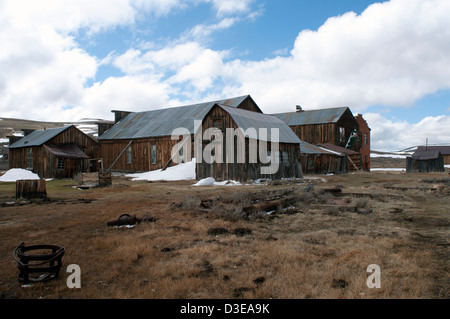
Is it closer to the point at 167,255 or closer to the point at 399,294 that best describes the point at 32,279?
the point at 167,255

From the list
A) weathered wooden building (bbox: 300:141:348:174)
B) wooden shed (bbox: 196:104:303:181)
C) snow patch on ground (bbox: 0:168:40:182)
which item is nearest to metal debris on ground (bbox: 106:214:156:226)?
wooden shed (bbox: 196:104:303:181)

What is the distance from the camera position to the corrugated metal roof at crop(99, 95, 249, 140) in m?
31.5

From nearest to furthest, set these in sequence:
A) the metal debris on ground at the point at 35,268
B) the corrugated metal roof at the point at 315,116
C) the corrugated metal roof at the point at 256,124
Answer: the metal debris on ground at the point at 35,268, the corrugated metal roof at the point at 256,124, the corrugated metal roof at the point at 315,116

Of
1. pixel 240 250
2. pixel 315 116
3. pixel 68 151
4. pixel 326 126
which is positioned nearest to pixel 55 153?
pixel 68 151

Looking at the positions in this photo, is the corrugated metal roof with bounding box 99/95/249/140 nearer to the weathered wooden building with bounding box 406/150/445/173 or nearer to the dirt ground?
the dirt ground

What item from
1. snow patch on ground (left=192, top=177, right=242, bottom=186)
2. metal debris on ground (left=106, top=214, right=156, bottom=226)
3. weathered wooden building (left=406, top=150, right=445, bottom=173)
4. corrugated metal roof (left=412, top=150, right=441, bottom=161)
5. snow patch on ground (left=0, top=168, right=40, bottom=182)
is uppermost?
corrugated metal roof (left=412, top=150, right=441, bottom=161)

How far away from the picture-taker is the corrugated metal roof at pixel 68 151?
2829cm

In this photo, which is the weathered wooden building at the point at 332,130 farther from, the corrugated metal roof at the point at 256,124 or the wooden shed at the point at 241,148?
the wooden shed at the point at 241,148

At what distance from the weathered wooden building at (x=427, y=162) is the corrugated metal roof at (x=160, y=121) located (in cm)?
2741

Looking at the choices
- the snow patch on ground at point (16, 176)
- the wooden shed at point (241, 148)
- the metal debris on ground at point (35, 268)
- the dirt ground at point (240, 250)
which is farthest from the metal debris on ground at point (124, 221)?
the snow patch on ground at point (16, 176)

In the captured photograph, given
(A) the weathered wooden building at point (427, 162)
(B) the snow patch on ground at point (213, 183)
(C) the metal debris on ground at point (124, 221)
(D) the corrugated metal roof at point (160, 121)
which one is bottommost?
(C) the metal debris on ground at point (124, 221)

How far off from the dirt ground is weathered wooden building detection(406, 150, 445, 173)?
37212mm

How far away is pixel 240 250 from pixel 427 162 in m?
44.7
